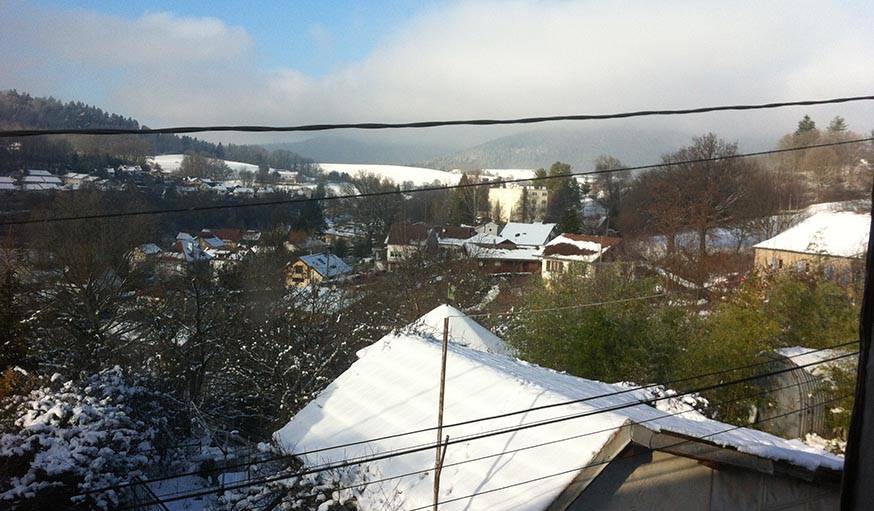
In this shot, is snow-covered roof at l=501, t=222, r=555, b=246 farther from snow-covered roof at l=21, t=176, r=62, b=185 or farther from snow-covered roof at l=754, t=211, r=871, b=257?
snow-covered roof at l=21, t=176, r=62, b=185

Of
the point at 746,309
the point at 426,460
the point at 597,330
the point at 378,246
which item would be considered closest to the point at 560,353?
the point at 597,330

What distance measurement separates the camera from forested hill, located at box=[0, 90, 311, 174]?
3.62 m

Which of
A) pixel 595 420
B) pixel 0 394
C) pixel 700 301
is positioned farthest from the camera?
pixel 700 301

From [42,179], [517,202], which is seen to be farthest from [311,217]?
[517,202]

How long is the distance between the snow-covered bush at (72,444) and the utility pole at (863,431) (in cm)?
715

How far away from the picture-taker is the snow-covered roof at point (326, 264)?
686 inches

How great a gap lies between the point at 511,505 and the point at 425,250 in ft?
55.7

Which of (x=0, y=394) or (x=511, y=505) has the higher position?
(x=511, y=505)

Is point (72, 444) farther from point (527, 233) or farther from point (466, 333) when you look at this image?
point (527, 233)

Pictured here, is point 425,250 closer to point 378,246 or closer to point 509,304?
point 378,246

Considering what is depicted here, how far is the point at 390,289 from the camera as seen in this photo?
18219mm

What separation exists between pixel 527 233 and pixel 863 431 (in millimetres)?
29281

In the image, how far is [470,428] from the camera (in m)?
5.70

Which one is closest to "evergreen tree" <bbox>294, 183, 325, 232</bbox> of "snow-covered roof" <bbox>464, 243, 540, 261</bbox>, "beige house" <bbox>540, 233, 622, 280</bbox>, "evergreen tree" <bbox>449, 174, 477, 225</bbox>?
"snow-covered roof" <bbox>464, 243, 540, 261</bbox>
